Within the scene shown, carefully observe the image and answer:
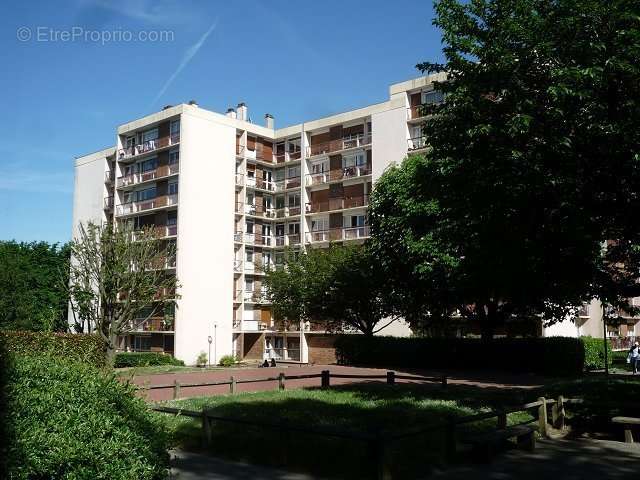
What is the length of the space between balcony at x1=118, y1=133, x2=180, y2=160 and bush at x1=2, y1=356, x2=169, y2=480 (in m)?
47.2

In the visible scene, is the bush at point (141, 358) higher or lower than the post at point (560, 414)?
lower

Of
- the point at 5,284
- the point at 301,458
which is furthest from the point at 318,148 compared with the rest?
the point at 301,458

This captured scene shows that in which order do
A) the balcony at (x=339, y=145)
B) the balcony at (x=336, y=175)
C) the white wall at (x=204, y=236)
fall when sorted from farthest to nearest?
the balcony at (x=339, y=145)
the balcony at (x=336, y=175)
the white wall at (x=204, y=236)

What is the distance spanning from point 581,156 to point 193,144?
135 feet

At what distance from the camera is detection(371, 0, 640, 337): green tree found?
14.4 meters

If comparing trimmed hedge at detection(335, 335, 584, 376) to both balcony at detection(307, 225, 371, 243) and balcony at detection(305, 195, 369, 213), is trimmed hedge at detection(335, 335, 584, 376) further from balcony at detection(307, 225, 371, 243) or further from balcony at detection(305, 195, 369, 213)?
balcony at detection(305, 195, 369, 213)

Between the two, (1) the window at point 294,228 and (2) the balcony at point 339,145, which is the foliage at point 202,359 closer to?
(1) the window at point 294,228

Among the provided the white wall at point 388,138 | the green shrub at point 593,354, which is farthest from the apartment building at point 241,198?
the green shrub at point 593,354

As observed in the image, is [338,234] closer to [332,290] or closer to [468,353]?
[332,290]

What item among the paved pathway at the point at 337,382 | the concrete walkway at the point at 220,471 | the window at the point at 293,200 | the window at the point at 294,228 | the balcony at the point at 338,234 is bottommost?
the paved pathway at the point at 337,382

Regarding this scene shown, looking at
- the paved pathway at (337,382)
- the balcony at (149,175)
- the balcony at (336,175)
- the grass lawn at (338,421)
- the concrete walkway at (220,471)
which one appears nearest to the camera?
the concrete walkway at (220,471)

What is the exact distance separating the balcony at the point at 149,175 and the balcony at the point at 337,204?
11.9 m

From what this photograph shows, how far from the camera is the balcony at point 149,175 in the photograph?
174 ft

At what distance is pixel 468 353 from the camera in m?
37.7
